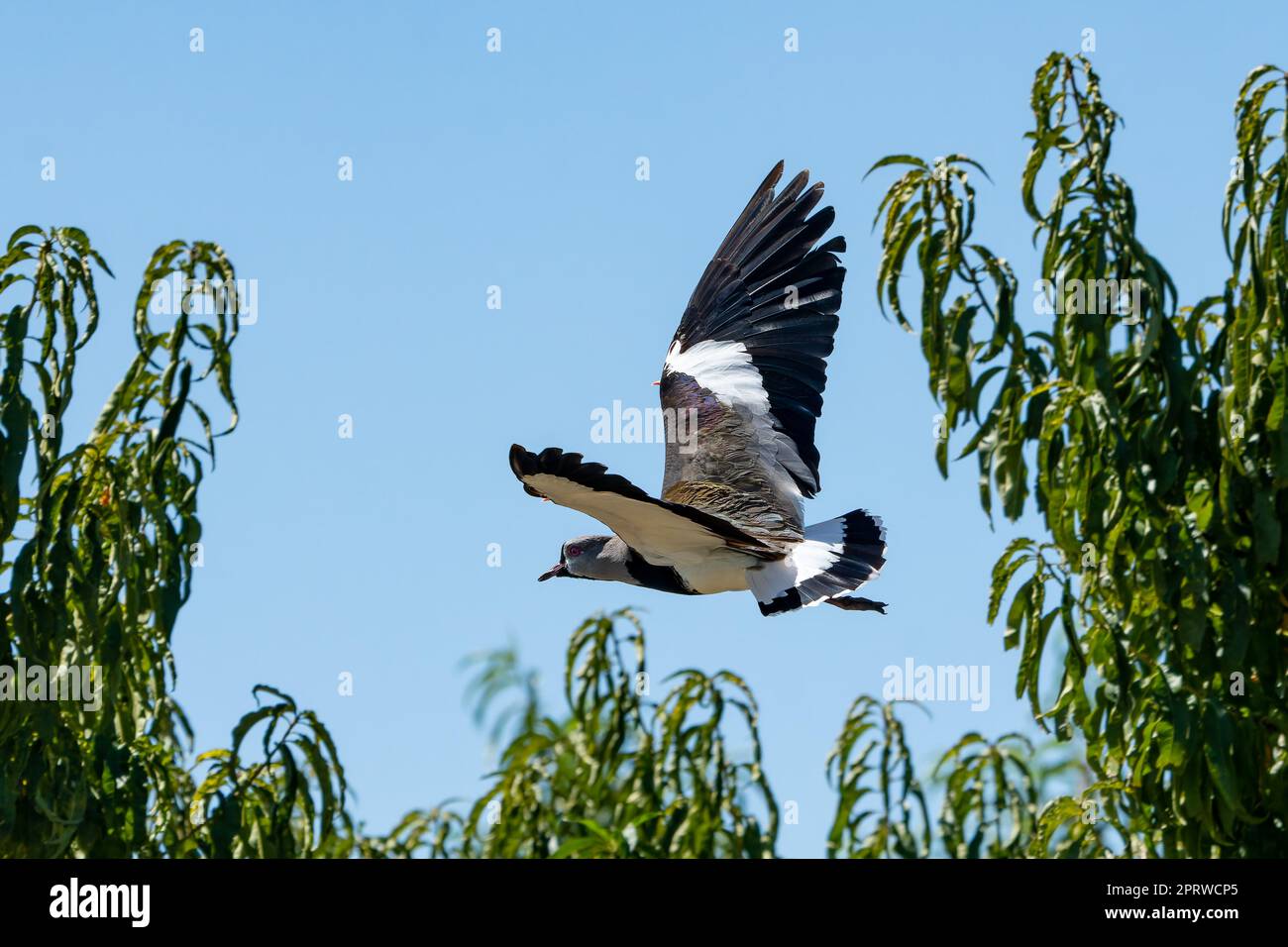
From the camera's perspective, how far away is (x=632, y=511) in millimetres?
7008

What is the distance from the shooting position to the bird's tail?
7.23m

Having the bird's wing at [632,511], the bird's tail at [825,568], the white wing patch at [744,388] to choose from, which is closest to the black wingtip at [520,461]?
the bird's wing at [632,511]

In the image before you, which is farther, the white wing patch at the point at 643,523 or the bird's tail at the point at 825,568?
the bird's tail at the point at 825,568

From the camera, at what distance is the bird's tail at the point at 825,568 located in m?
7.23

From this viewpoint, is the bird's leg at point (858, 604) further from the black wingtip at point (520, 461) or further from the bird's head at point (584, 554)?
the black wingtip at point (520, 461)

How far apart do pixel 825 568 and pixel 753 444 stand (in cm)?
141

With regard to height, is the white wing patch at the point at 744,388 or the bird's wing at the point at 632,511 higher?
the white wing patch at the point at 744,388

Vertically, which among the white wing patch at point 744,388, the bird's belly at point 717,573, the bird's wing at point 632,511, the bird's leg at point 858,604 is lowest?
the bird's leg at point 858,604

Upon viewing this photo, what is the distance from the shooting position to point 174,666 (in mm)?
6820

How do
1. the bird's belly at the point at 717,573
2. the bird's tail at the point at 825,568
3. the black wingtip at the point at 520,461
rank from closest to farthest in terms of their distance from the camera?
the black wingtip at the point at 520,461, the bird's tail at the point at 825,568, the bird's belly at the point at 717,573

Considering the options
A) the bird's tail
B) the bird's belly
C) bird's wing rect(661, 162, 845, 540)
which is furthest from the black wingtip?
bird's wing rect(661, 162, 845, 540)

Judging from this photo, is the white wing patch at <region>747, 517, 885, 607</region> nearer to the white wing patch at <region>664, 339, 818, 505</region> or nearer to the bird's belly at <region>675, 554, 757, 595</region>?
the bird's belly at <region>675, 554, 757, 595</region>
